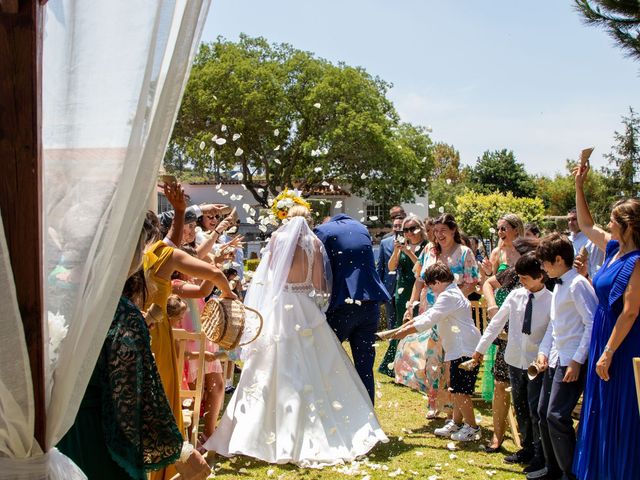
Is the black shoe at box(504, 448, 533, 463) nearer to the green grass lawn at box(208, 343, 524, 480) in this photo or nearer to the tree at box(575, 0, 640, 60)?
the green grass lawn at box(208, 343, 524, 480)

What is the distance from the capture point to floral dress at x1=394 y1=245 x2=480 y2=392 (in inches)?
285

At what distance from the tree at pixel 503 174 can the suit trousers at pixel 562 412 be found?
63.6 metres

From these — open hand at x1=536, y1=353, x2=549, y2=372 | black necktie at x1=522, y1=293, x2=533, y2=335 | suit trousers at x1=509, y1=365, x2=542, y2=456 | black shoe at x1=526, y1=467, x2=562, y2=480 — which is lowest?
black shoe at x1=526, y1=467, x2=562, y2=480

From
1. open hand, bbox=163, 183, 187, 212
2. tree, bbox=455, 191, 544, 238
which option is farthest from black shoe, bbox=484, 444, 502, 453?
tree, bbox=455, 191, 544, 238

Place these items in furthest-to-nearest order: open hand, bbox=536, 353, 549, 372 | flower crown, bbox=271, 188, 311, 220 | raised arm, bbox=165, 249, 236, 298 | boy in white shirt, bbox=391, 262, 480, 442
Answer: flower crown, bbox=271, 188, 311, 220, boy in white shirt, bbox=391, 262, 480, 442, open hand, bbox=536, 353, 549, 372, raised arm, bbox=165, 249, 236, 298

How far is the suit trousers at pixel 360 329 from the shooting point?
682 centimetres

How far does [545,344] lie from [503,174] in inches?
2565

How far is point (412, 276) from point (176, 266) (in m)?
5.10

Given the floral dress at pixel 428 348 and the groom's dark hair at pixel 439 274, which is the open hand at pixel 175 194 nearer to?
the groom's dark hair at pixel 439 274

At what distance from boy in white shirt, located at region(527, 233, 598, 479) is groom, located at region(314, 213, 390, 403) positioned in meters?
2.11

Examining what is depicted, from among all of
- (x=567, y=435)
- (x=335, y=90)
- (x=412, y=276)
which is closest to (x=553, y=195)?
(x=335, y=90)

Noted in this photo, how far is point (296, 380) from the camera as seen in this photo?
20.4ft

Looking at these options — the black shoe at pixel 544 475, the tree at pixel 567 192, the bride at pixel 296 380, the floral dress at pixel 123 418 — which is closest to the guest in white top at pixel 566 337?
the black shoe at pixel 544 475

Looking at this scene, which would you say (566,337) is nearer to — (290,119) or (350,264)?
(350,264)
